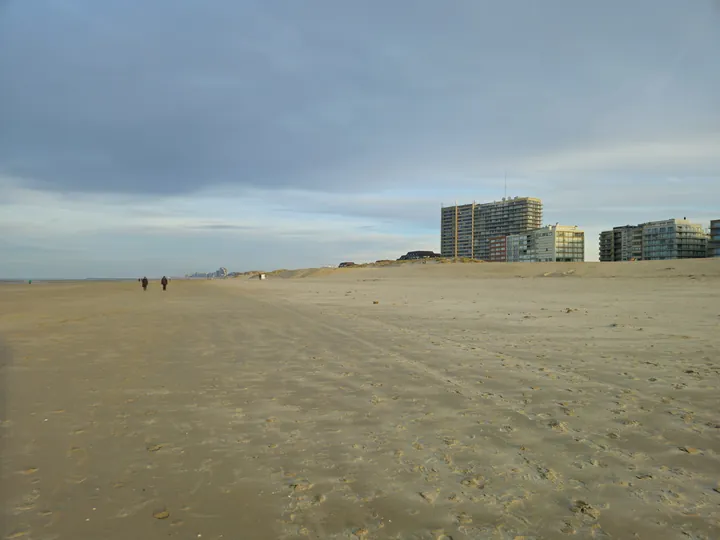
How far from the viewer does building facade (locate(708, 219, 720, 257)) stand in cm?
8907

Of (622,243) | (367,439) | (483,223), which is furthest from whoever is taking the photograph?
(483,223)

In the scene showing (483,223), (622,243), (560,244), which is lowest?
(560,244)

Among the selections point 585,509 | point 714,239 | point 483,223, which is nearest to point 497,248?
point 483,223

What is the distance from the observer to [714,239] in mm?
90500

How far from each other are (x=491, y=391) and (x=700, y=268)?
1348 inches

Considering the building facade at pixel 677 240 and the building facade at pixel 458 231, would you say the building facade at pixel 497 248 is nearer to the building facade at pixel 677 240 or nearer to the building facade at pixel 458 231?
the building facade at pixel 458 231

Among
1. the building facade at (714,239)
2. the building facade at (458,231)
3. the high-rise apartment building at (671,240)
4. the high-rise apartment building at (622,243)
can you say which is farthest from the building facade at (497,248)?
the building facade at (714,239)

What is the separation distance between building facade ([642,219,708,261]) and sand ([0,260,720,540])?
105m

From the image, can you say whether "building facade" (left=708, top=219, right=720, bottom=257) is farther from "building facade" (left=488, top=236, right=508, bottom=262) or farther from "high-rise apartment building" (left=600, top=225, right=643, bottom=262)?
"building facade" (left=488, top=236, right=508, bottom=262)

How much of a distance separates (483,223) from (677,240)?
2255 inches

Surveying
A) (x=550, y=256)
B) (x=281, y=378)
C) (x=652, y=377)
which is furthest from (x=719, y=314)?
(x=550, y=256)

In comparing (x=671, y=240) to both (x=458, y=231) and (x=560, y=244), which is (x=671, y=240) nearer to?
(x=560, y=244)

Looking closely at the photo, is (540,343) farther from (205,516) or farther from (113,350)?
(113,350)

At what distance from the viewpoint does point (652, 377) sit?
5914 millimetres
